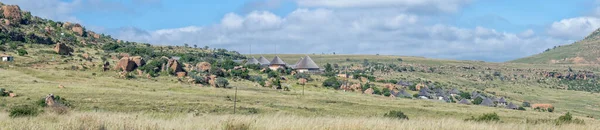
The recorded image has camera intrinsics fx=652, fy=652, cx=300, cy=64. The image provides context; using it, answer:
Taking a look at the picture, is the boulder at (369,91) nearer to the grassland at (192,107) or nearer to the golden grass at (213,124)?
the grassland at (192,107)

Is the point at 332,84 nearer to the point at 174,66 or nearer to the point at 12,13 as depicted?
the point at 174,66

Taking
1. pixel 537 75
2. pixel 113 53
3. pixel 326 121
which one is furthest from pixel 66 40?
pixel 537 75

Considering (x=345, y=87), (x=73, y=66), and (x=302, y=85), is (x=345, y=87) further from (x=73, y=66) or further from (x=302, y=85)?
(x=73, y=66)

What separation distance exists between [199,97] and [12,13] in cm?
5938

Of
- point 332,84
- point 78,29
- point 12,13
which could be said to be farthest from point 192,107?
point 78,29

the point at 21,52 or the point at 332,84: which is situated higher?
the point at 21,52

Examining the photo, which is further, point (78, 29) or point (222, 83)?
point (78, 29)

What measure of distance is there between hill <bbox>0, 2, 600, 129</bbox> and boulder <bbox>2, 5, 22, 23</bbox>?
205mm

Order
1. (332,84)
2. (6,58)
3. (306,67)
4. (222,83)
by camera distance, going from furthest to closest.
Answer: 1. (306,67)
2. (332,84)
3. (6,58)
4. (222,83)

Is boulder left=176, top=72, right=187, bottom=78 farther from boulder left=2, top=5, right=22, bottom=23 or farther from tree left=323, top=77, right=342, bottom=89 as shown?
boulder left=2, top=5, right=22, bottom=23

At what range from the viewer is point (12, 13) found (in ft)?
311

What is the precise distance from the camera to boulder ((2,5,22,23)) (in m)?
94.1

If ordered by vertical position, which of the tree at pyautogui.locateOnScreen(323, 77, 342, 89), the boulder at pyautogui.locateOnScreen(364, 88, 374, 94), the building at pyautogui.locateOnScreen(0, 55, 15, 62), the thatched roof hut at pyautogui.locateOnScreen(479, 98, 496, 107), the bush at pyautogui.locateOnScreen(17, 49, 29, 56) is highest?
the bush at pyautogui.locateOnScreen(17, 49, 29, 56)

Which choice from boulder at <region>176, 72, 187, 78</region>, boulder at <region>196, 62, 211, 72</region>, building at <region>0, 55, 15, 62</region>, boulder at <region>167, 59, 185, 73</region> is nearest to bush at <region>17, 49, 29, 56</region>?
building at <region>0, 55, 15, 62</region>
